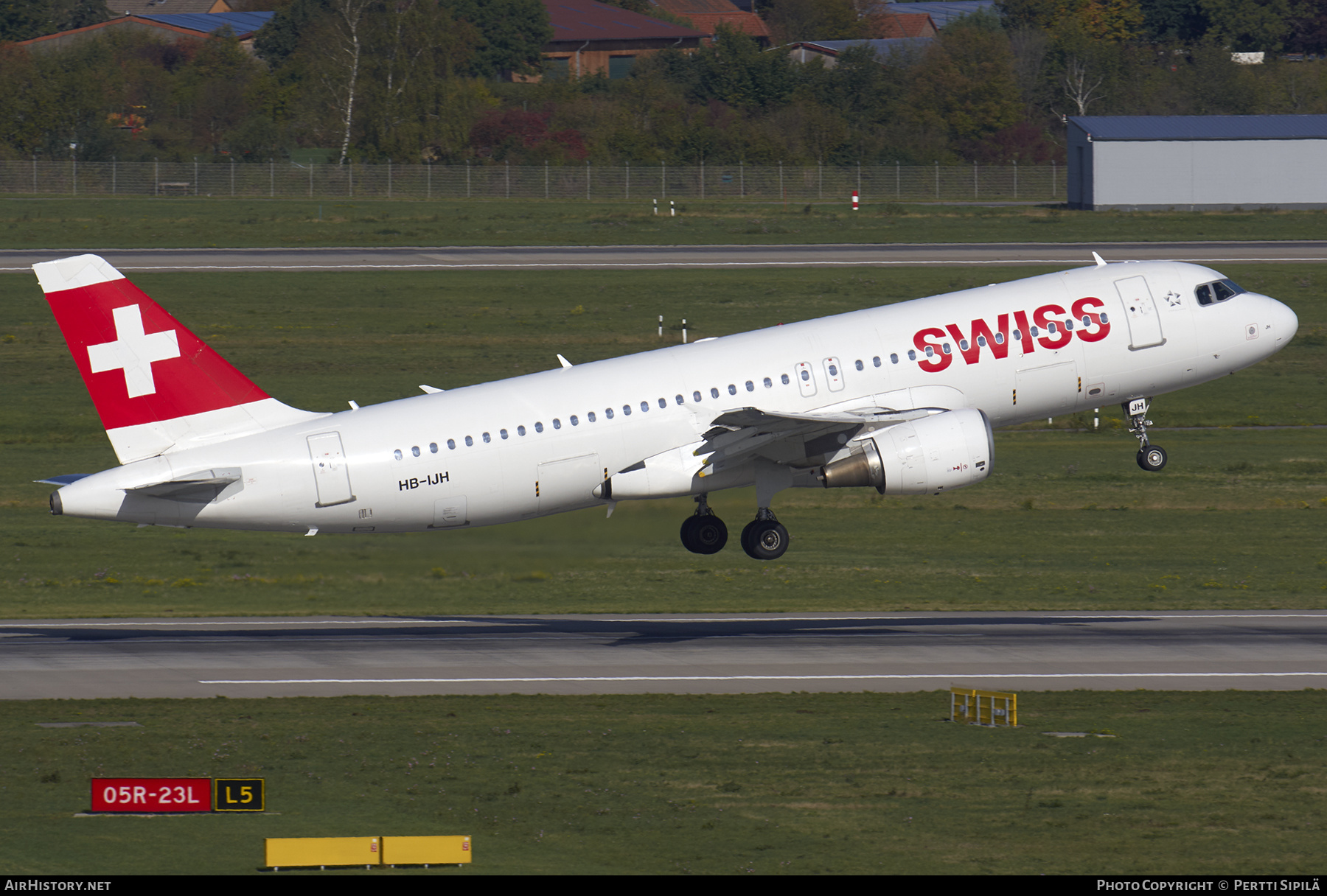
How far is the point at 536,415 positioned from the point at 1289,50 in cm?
17627

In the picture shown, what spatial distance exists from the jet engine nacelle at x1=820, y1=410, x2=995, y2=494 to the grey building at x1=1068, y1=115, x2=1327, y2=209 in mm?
83831

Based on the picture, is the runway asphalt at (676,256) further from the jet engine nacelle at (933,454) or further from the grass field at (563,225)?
the jet engine nacelle at (933,454)

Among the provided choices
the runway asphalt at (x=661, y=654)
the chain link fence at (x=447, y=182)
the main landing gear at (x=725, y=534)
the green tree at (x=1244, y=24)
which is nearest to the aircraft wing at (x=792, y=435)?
the main landing gear at (x=725, y=534)

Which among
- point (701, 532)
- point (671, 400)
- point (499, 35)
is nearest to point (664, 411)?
point (671, 400)

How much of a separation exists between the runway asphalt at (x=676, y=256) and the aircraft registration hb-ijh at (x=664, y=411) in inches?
2109

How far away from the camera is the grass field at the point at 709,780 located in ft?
103

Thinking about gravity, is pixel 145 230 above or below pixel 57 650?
above

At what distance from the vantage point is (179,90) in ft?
588

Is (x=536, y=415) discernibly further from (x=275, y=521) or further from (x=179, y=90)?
(x=179, y=90)

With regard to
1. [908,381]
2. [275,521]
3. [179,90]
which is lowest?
[275,521]

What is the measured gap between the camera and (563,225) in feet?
401

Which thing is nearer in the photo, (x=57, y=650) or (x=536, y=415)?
(x=536, y=415)

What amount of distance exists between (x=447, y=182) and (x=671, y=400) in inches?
3910
